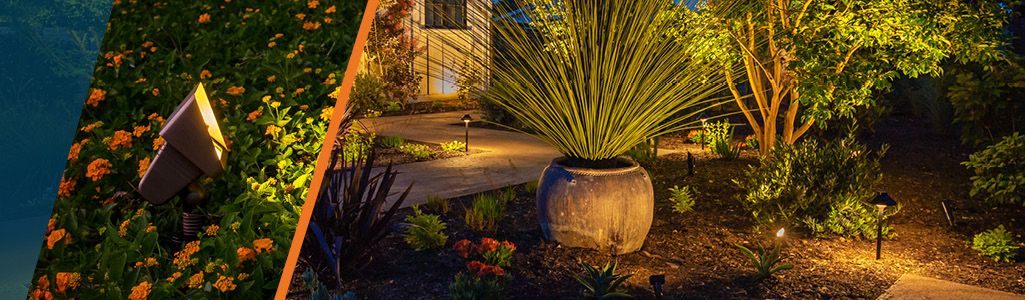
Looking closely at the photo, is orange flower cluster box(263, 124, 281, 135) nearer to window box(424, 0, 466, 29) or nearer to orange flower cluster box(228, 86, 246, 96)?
orange flower cluster box(228, 86, 246, 96)

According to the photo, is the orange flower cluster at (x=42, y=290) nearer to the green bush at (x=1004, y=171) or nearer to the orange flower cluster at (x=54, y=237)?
the orange flower cluster at (x=54, y=237)

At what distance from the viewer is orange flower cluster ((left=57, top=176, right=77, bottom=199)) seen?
10.7 ft

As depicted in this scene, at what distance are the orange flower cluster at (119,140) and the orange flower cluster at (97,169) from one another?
0.17 m

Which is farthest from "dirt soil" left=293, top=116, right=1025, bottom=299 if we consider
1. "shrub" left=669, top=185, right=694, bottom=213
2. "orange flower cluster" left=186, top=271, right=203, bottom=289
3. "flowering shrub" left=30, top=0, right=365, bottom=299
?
"orange flower cluster" left=186, top=271, right=203, bottom=289

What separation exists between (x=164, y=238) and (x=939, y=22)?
4971 millimetres

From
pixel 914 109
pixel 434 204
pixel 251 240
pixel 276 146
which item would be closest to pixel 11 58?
pixel 434 204

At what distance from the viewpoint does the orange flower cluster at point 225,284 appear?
280 cm

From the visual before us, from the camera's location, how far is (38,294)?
2.82 m

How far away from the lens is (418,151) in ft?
27.7

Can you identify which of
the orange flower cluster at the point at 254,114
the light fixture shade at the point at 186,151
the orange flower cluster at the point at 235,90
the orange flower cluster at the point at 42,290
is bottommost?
the orange flower cluster at the point at 42,290

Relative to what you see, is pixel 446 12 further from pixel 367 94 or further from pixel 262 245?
pixel 367 94

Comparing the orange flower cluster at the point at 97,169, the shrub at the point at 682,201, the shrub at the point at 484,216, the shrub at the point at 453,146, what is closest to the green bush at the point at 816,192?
the shrub at the point at 682,201

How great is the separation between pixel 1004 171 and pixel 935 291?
2.21 metres

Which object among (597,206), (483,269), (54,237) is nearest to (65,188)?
(54,237)
